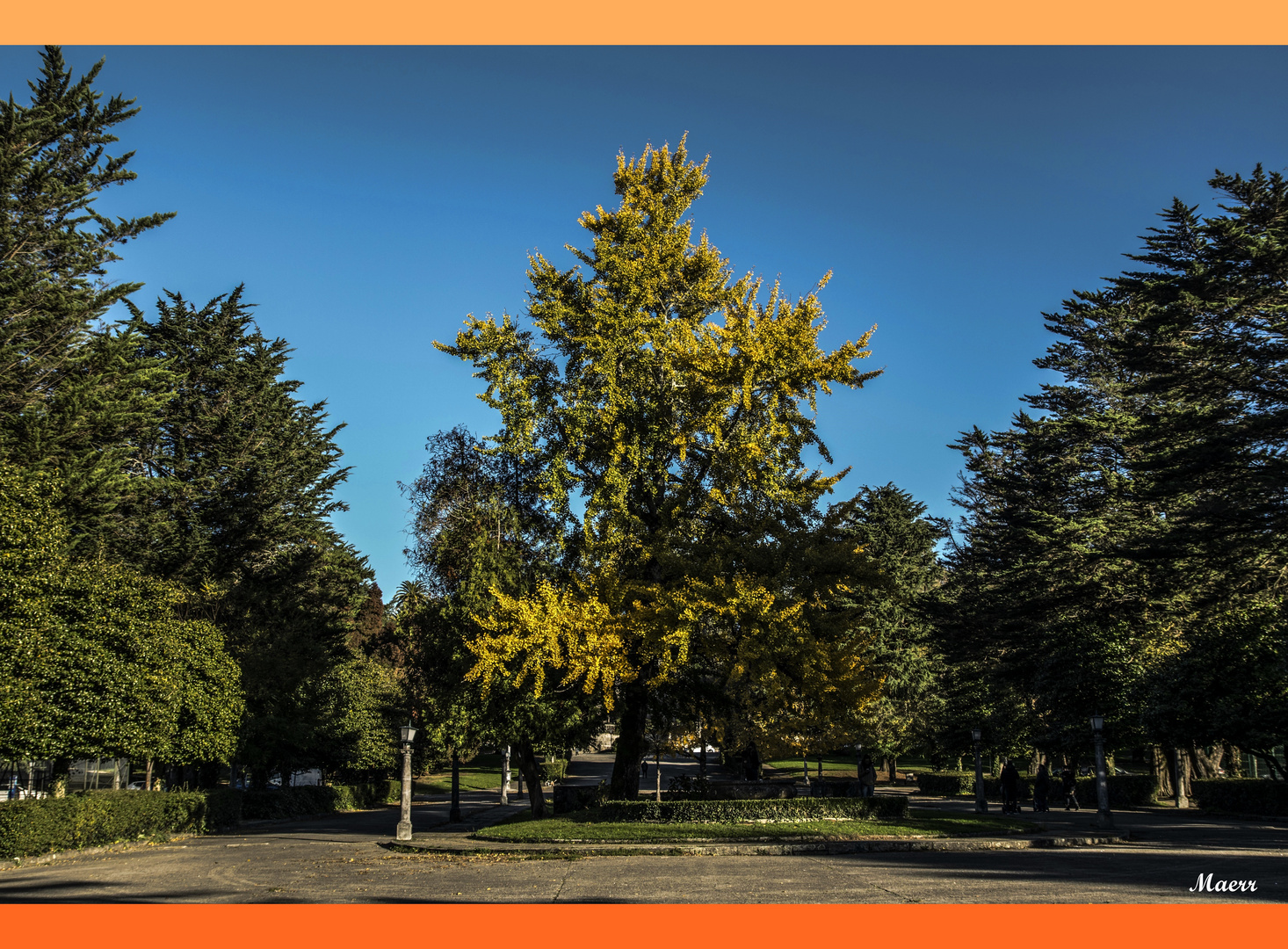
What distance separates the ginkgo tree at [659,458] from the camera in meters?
21.2

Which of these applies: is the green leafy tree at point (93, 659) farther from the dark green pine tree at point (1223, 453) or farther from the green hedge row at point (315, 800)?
the dark green pine tree at point (1223, 453)

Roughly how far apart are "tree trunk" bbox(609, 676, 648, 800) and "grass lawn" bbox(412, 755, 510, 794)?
89.8 feet

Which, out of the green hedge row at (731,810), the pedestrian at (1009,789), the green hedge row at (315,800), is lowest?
the green hedge row at (315,800)

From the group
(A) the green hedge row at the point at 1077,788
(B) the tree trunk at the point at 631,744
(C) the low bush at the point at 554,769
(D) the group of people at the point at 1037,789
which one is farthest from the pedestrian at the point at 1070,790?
(C) the low bush at the point at 554,769

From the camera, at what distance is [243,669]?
35719 mm

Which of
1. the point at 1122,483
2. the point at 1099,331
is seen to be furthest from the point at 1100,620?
the point at 1099,331

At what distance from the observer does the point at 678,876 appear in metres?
14.0

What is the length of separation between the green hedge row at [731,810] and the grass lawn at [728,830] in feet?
1.23

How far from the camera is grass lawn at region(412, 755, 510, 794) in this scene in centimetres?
6028

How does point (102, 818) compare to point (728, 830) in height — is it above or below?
below

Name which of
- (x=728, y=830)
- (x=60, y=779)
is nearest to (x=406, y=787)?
(x=728, y=830)

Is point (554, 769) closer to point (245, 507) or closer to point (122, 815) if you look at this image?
point (245, 507)

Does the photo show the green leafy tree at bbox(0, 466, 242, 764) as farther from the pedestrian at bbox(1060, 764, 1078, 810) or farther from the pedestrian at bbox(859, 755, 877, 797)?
the pedestrian at bbox(1060, 764, 1078, 810)

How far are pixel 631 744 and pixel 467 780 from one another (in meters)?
45.5
